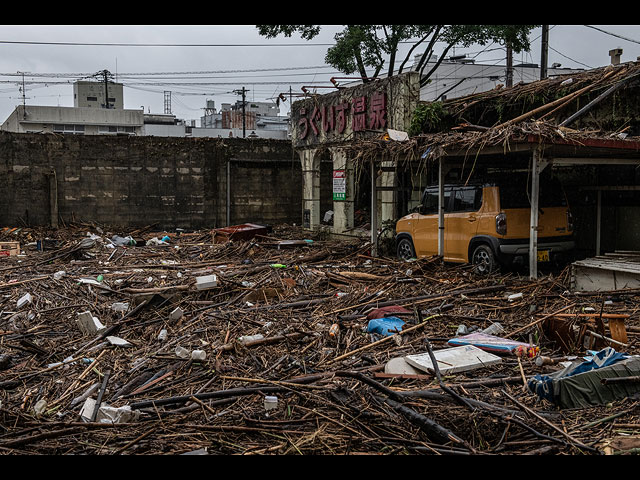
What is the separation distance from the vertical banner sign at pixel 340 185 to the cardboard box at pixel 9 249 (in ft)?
31.3

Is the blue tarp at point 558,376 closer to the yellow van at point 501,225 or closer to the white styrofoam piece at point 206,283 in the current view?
the yellow van at point 501,225

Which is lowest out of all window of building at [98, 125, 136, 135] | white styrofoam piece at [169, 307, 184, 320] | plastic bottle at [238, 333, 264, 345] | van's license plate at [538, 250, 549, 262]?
plastic bottle at [238, 333, 264, 345]

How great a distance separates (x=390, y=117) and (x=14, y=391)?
1301cm

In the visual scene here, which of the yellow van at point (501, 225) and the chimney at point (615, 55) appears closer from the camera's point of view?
the yellow van at point (501, 225)

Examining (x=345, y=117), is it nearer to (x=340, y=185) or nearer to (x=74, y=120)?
(x=340, y=185)

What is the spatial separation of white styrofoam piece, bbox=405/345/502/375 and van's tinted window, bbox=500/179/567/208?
543cm

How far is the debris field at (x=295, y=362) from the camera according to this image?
15.4 feet

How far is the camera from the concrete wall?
20.6m

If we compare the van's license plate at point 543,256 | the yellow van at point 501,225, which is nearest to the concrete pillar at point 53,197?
the yellow van at point 501,225

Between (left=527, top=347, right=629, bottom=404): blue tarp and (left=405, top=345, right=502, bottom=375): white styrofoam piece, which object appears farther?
(left=405, top=345, right=502, bottom=375): white styrofoam piece

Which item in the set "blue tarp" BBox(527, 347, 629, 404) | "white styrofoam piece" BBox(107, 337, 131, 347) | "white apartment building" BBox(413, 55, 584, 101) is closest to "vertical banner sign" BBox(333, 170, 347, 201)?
"white styrofoam piece" BBox(107, 337, 131, 347)

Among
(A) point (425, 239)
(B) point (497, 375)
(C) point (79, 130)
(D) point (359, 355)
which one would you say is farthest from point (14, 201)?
(C) point (79, 130)

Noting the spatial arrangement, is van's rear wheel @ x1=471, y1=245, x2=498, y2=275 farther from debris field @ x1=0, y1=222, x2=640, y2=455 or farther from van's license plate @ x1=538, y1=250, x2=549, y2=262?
van's license plate @ x1=538, y1=250, x2=549, y2=262
